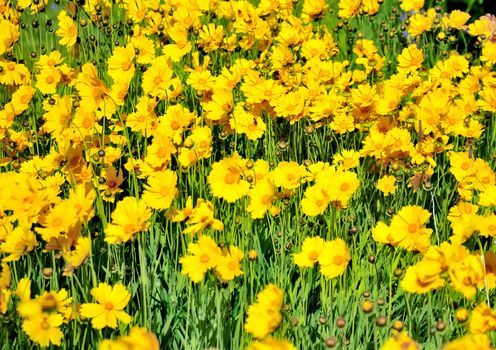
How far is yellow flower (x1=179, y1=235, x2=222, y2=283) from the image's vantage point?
171 centimetres

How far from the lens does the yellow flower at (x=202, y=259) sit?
1.71 meters

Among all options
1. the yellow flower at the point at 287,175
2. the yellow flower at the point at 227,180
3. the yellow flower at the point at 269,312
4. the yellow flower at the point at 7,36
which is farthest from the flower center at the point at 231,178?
the yellow flower at the point at 7,36

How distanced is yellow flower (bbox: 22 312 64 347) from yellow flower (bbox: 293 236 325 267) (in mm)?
598

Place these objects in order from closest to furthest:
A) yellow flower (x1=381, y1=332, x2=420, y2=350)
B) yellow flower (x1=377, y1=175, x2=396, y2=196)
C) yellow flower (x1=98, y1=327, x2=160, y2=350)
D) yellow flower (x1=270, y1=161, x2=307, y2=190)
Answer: yellow flower (x1=98, y1=327, x2=160, y2=350) < yellow flower (x1=381, y1=332, x2=420, y2=350) < yellow flower (x1=270, y1=161, x2=307, y2=190) < yellow flower (x1=377, y1=175, x2=396, y2=196)

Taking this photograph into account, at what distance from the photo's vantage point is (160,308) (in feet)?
7.24

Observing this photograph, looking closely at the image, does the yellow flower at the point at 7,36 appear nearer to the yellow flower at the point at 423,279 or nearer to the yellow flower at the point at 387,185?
the yellow flower at the point at 387,185

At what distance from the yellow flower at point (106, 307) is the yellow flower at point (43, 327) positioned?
13 centimetres

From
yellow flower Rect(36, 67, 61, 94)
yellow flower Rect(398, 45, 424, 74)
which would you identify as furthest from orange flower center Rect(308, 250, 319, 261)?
yellow flower Rect(36, 67, 61, 94)

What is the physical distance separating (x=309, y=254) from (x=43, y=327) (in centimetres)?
67

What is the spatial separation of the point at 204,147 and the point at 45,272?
701mm

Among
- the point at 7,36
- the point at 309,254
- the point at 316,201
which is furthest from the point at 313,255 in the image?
the point at 7,36

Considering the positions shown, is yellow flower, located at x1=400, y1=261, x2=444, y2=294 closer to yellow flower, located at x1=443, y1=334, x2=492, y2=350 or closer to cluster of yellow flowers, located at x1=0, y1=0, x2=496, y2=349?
cluster of yellow flowers, located at x1=0, y1=0, x2=496, y2=349

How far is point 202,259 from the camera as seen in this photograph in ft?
5.74

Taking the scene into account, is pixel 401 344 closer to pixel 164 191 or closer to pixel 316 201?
pixel 316 201
